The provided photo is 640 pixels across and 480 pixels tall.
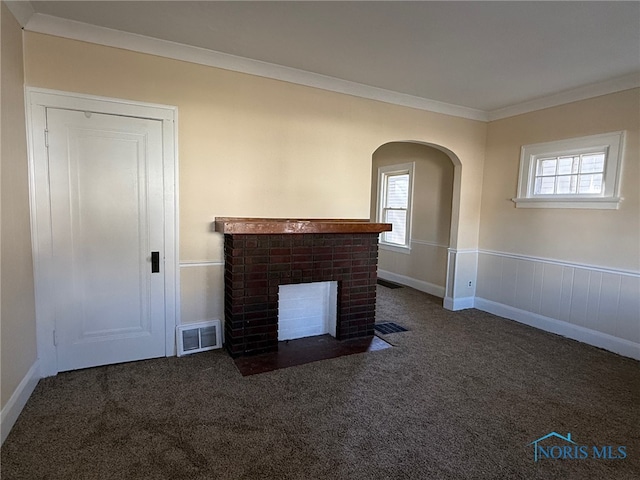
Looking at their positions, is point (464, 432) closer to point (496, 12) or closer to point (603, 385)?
point (603, 385)

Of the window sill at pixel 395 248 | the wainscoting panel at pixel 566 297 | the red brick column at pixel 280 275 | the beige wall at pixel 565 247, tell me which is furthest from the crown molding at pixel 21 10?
the window sill at pixel 395 248

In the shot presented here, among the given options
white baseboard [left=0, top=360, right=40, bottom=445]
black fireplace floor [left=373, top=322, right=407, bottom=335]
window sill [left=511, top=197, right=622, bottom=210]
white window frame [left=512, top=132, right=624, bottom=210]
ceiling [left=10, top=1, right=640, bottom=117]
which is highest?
ceiling [left=10, top=1, right=640, bottom=117]

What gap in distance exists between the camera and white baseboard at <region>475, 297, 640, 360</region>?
331 centimetres

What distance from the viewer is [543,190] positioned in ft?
13.1

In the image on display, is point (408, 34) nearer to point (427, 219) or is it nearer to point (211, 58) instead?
point (211, 58)

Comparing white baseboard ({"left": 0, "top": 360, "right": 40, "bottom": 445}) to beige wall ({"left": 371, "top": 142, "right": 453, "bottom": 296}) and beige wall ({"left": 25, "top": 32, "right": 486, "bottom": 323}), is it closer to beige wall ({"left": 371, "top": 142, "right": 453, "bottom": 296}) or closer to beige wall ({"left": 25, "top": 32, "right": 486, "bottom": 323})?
beige wall ({"left": 25, "top": 32, "right": 486, "bottom": 323})

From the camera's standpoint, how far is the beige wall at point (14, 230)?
2039 millimetres

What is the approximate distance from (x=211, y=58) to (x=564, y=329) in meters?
4.48

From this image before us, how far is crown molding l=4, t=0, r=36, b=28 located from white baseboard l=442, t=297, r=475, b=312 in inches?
195

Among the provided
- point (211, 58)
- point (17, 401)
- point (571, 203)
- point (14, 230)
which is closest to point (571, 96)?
point (571, 203)

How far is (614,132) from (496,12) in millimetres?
2106

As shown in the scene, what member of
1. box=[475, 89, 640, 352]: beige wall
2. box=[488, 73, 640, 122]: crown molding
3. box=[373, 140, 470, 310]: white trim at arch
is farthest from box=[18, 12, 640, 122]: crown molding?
box=[373, 140, 470, 310]: white trim at arch

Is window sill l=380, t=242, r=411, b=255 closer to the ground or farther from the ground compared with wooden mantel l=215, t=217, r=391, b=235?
closer to the ground

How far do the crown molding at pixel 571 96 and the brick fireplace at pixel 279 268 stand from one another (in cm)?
238
